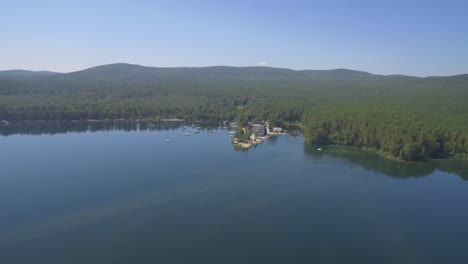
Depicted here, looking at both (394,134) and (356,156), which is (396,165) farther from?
(394,134)

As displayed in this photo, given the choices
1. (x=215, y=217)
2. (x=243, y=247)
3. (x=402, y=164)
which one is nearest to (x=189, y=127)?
(x=402, y=164)

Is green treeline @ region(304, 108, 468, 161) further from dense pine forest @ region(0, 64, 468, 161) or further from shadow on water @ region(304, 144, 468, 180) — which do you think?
shadow on water @ region(304, 144, 468, 180)

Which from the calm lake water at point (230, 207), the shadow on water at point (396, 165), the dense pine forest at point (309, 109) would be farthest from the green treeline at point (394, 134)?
the calm lake water at point (230, 207)

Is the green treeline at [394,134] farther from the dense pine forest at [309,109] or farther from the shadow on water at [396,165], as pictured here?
the shadow on water at [396,165]

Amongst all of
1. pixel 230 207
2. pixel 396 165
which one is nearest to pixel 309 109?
pixel 396 165

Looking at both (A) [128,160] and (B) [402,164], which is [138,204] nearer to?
(A) [128,160]

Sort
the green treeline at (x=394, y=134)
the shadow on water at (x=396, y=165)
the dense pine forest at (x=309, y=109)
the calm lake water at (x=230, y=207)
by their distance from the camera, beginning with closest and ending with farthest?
the calm lake water at (x=230, y=207) → the shadow on water at (x=396, y=165) → the green treeline at (x=394, y=134) → the dense pine forest at (x=309, y=109)
